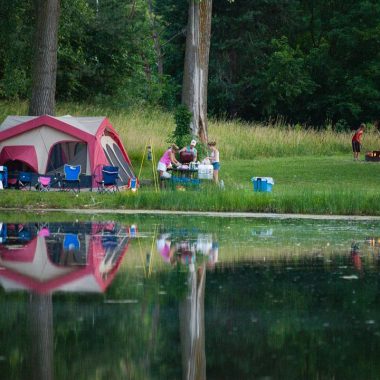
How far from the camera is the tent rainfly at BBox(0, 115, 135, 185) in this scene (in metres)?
34.8

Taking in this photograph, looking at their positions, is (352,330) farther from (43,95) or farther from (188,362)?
(43,95)

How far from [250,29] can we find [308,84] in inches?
194

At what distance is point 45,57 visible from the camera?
39.2 metres

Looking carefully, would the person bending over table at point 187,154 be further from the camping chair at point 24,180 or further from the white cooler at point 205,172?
the camping chair at point 24,180

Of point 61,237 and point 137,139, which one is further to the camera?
point 137,139

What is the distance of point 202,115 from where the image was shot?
135 ft

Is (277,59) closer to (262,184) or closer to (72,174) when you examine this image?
(72,174)

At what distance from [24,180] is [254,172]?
10.3 meters

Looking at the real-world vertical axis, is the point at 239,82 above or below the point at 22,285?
above

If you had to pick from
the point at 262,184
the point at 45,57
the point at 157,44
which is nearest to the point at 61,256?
the point at 262,184

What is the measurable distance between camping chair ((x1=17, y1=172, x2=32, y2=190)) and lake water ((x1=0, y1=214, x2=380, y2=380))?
10958 millimetres

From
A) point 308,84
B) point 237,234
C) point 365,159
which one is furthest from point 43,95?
A: point 308,84

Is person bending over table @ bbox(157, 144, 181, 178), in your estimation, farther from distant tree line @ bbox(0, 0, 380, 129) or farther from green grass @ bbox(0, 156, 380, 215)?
distant tree line @ bbox(0, 0, 380, 129)

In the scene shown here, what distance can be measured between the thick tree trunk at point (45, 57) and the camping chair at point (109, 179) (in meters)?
5.93
